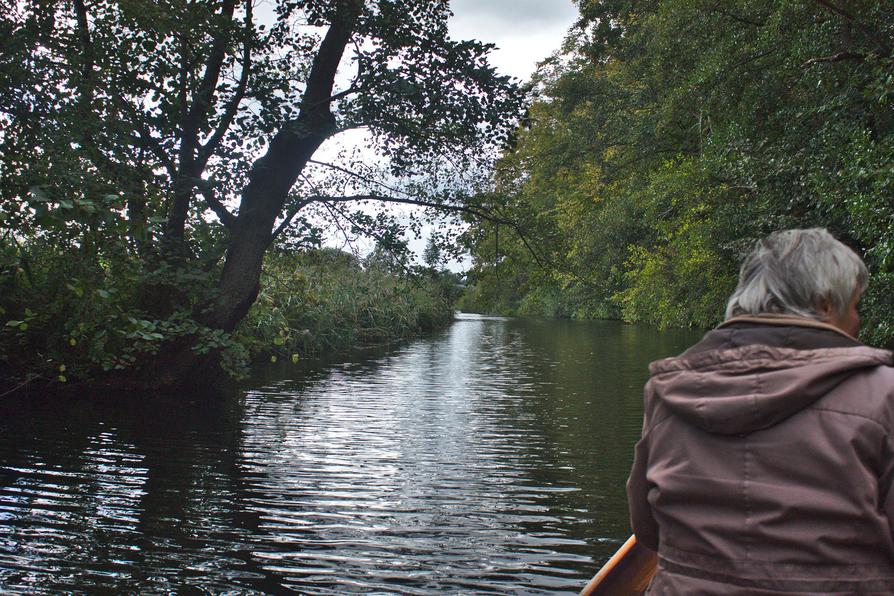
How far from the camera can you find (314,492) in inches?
222

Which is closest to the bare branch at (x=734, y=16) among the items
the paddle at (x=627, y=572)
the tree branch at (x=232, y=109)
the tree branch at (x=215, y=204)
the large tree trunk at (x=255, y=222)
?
the large tree trunk at (x=255, y=222)

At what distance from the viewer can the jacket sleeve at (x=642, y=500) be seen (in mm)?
1755

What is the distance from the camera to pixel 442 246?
34.4ft

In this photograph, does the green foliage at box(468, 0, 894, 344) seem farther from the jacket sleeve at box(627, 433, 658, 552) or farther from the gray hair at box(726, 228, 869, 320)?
the jacket sleeve at box(627, 433, 658, 552)

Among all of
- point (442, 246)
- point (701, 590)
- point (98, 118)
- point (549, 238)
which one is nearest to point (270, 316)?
point (442, 246)

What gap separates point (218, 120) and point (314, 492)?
183 inches

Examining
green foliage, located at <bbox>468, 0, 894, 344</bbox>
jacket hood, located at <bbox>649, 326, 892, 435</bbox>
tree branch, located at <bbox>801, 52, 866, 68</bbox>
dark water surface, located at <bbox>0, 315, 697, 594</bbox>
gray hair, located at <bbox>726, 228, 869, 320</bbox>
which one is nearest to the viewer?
jacket hood, located at <bbox>649, 326, 892, 435</bbox>

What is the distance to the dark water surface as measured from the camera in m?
3.97

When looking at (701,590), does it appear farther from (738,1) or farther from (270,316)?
(738,1)

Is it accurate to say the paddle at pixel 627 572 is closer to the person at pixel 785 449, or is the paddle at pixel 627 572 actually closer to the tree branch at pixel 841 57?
the person at pixel 785 449

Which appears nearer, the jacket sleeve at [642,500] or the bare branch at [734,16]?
the jacket sleeve at [642,500]

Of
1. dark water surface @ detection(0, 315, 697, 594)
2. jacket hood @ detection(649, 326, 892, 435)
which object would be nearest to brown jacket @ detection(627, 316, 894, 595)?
jacket hood @ detection(649, 326, 892, 435)

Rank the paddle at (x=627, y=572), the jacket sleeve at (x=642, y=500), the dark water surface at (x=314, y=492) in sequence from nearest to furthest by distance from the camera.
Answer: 1. the jacket sleeve at (x=642, y=500)
2. the paddle at (x=627, y=572)
3. the dark water surface at (x=314, y=492)

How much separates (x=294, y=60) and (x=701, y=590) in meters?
9.29
